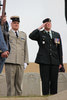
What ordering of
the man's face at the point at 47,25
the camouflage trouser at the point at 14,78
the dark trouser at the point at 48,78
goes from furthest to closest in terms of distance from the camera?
the camouflage trouser at the point at 14,78
the man's face at the point at 47,25
the dark trouser at the point at 48,78

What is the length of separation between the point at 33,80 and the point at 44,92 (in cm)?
386

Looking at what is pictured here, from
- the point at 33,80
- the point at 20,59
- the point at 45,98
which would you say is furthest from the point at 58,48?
the point at 33,80

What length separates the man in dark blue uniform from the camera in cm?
778

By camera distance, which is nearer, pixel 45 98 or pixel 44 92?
pixel 45 98

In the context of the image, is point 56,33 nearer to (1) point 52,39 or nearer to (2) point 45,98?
(1) point 52,39

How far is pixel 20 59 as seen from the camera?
8.25m

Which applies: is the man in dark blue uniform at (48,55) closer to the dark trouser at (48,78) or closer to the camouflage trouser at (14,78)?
the dark trouser at (48,78)

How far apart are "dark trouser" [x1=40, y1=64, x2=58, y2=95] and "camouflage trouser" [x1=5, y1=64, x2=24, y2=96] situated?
55 cm

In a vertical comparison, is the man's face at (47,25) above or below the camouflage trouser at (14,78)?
above

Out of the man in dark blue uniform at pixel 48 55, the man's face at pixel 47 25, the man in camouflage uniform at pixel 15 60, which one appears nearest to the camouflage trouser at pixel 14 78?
the man in camouflage uniform at pixel 15 60

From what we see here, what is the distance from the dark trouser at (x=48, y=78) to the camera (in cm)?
775

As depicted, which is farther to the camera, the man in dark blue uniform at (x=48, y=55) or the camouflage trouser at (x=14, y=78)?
the camouflage trouser at (x=14, y=78)

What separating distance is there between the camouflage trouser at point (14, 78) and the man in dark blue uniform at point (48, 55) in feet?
1.60

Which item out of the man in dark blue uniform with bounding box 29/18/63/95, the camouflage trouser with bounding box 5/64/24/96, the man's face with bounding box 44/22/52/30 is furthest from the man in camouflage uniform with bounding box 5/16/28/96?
the man's face with bounding box 44/22/52/30
